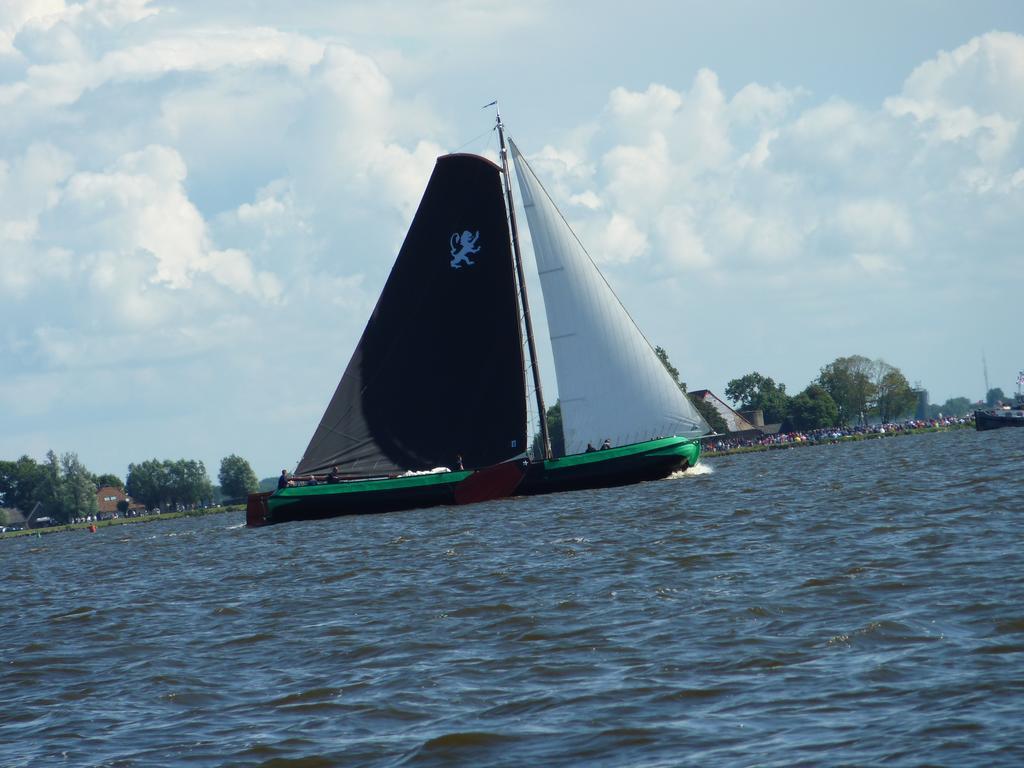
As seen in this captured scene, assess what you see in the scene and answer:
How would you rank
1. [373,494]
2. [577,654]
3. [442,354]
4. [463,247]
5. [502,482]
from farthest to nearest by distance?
[463,247] < [373,494] < [442,354] < [502,482] < [577,654]

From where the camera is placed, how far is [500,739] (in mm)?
Answer: 10469

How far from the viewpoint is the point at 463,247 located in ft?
149

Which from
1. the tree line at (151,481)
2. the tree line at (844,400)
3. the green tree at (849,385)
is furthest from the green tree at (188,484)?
the green tree at (849,385)

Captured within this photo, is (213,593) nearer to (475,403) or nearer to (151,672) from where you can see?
(151,672)

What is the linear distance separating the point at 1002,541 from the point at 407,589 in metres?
9.54

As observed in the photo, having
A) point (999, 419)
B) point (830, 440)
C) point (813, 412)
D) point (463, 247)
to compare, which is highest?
point (463, 247)

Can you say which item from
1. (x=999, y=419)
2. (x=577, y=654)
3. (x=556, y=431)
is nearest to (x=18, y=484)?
(x=556, y=431)

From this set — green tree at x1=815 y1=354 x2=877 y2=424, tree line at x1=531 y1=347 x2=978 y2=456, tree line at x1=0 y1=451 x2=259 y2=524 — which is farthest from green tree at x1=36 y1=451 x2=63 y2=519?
green tree at x1=815 y1=354 x2=877 y2=424

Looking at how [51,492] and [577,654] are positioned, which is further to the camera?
[51,492]

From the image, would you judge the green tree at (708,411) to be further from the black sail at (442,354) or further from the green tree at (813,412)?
the black sail at (442,354)

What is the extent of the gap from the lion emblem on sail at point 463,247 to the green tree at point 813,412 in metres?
125

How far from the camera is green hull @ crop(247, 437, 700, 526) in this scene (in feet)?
144

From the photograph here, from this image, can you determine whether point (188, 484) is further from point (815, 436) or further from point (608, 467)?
point (608, 467)

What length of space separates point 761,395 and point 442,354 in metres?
150
